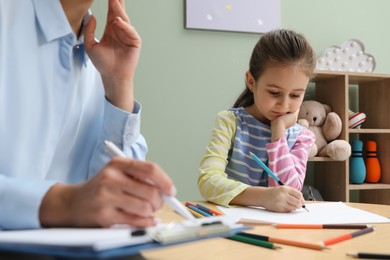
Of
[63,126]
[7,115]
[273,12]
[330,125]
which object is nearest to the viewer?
[7,115]

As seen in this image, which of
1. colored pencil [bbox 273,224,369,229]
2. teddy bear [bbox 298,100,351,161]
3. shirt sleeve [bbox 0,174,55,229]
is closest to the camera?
shirt sleeve [bbox 0,174,55,229]

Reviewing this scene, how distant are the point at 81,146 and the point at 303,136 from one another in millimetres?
804

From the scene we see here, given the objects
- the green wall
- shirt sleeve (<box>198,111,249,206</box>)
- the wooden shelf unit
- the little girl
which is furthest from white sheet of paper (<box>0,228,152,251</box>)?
the wooden shelf unit

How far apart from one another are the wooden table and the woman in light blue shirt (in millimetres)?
100

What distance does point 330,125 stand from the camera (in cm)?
229

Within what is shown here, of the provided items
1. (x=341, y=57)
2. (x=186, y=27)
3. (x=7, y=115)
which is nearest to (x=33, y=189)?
(x=7, y=115)

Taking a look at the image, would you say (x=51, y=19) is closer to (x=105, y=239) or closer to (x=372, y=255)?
(x=105, y=239)

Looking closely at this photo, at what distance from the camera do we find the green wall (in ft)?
7.50

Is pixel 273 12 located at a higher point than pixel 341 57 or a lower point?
higher

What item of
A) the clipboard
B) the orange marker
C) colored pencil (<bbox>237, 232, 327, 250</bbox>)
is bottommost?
the orange marker

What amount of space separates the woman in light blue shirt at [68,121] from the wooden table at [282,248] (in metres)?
0.10

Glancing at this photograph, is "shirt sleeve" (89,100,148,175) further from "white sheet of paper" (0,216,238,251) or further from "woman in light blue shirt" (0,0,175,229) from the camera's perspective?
"white sheet of paper" (0,216,238,251)

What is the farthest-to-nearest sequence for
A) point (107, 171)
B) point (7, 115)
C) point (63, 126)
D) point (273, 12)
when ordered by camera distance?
point (273, 12) → point (63, 126) → point (7, 115) → point (107, 171)

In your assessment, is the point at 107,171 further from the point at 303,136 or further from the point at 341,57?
the point at 341,57
